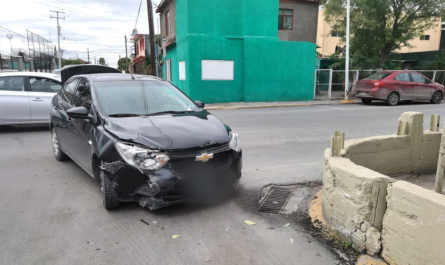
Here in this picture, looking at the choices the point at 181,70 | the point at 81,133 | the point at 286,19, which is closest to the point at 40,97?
the point at 81,133

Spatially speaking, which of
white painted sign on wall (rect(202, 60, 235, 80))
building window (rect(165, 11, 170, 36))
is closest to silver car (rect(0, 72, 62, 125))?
white painted sign on wall (rect(202, 60, 235, 80))

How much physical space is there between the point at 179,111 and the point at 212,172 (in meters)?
1.40

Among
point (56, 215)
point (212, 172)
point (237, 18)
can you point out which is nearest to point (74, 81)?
point (56, 215)

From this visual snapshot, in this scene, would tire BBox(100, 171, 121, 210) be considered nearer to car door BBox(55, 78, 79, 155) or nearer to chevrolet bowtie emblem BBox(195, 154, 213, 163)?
chevrolet bowtie emblem BBox(195, 154, 213, 163)

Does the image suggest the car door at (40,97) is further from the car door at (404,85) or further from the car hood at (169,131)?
the car door at (404,85)

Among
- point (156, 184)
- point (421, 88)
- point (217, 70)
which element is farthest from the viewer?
point (217, 70)

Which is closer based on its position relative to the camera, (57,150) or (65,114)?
(65,114)

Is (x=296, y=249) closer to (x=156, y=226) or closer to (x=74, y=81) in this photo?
(x=156, y=226)

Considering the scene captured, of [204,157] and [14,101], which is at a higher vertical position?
[14,101]

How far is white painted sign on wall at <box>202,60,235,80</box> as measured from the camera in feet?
57.2

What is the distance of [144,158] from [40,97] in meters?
6.87

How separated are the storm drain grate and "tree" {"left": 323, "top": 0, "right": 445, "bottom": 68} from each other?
17.3m

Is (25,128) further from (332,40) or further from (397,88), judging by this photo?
(332,40)

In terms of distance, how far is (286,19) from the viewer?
2348 cm
